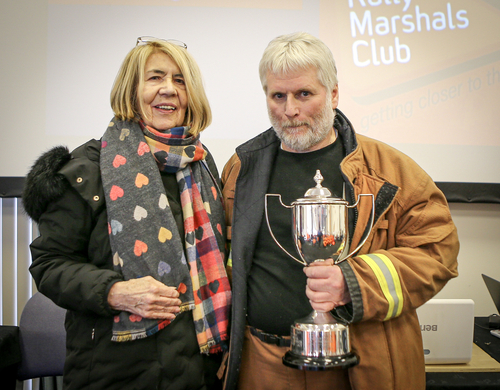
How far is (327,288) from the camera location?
1.33m

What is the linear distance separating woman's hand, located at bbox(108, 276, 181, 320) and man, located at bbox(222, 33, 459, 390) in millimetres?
252

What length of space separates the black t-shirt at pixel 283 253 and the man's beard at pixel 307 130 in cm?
7

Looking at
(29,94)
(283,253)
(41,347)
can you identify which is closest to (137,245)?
(283,253)

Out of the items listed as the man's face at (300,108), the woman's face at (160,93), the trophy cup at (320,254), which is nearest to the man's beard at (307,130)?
the man's face at (300,108)

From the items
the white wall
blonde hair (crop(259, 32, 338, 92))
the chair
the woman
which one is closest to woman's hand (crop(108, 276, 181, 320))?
the woman

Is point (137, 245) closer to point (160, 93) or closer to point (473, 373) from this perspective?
point (160, 93)

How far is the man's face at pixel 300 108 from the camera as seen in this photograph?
5.11ft

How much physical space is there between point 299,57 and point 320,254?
2.13ft

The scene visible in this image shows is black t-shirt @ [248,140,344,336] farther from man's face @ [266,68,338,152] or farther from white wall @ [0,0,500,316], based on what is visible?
white wall @ [0,0,500,316]

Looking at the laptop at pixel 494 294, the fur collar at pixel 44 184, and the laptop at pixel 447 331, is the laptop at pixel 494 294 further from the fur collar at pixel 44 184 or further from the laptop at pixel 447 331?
the fur collar at pixel 44 184

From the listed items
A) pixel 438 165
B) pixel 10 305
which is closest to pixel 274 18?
pixel 438 165

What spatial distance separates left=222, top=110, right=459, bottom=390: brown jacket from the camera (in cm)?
136

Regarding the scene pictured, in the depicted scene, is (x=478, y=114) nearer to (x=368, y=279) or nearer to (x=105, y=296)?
(x=368, y=279)

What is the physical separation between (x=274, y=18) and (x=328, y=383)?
2.22m
